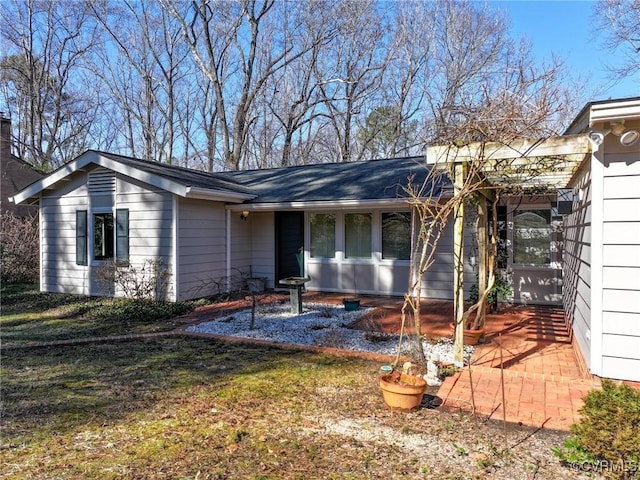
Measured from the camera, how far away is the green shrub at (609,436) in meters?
2.62

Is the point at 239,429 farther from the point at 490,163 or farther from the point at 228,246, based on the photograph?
the point at 228,246

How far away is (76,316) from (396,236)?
7.03m

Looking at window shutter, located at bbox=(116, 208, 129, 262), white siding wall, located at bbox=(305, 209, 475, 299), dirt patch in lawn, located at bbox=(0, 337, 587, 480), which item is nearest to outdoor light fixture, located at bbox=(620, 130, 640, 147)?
dirt patch in lawn, located at bbox=(0, 337, 587, 480)

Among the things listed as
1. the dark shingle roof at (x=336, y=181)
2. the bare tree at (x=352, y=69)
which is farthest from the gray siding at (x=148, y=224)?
the bare tree at (x=352, y=69)

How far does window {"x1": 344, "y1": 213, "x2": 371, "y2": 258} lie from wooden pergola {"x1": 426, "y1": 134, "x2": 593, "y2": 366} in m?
4.25

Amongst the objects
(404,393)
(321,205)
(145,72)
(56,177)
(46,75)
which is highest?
(145,72)

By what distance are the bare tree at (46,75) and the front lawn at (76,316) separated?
48.2 feet

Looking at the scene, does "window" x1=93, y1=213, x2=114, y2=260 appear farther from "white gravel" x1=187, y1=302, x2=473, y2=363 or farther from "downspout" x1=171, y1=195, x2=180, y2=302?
"white gravel" x1=187, y1=302, x2=473, y2=363

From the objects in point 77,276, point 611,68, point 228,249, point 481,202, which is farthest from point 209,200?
point 611,68

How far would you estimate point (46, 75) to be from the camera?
22.4 m

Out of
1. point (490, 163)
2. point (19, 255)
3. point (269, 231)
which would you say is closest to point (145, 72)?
point (19, 255)

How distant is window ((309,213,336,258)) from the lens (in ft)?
35.0

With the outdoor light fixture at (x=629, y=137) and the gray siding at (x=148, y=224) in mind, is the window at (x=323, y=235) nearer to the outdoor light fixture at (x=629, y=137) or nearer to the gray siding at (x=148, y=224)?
the gray siding at (x=148, y=224)

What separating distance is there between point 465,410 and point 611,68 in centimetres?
1640
